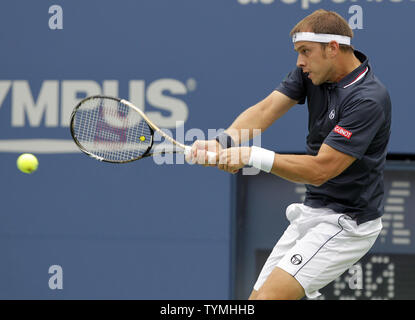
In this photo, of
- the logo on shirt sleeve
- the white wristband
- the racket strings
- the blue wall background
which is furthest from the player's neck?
the blue wall background

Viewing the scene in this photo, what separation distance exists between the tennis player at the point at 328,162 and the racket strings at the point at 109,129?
1.07 metres

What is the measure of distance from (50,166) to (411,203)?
2.57m

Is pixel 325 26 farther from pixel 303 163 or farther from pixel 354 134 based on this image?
pixel 303 163

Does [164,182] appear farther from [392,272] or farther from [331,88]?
[331,88]

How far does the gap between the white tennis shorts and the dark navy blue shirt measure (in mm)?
65

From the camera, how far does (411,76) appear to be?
249 inches

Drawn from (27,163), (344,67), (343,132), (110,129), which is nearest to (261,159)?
(343,132)

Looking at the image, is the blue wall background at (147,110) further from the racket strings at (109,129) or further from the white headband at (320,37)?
the white headband at (320,37)

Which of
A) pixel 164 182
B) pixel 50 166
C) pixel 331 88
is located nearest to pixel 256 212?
pixel 164 182

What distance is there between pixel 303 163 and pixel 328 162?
0.40 ft

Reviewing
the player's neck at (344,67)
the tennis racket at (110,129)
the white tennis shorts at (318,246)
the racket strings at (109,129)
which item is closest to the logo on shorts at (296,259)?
the white tennis shorts at (318,246)

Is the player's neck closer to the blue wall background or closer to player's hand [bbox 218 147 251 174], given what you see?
player's hand [bbox 218 147 251 174]

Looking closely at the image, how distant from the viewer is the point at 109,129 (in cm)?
569

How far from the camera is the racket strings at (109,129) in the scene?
567 cm
